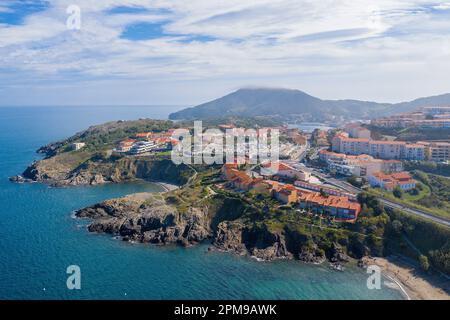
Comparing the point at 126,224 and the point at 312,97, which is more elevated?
the point at 312,97

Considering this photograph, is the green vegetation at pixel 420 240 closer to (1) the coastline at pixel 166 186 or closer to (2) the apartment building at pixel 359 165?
(2) the apartment building at pixel 359 165

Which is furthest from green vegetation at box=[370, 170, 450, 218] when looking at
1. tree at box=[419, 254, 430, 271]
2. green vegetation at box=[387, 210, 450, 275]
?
tree at box=[419, 254, 430, 271]

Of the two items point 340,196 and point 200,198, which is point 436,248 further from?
point 200,198

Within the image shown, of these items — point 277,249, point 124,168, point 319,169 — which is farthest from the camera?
point 124,168

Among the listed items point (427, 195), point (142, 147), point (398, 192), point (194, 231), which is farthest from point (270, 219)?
point (142, 147)

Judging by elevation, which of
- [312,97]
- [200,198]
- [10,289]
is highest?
[312,97]

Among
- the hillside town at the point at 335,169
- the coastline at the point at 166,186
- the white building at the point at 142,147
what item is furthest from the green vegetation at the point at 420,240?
the white building at the point at 142,147

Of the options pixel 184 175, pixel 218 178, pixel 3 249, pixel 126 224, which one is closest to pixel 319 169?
pixel 218 178

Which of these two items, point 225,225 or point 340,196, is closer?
point 225,225

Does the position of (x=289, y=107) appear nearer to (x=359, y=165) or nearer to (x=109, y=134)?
(x=109, y=134)
